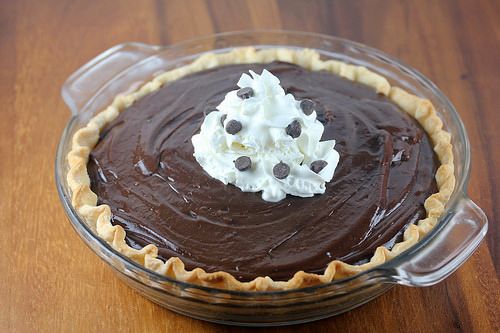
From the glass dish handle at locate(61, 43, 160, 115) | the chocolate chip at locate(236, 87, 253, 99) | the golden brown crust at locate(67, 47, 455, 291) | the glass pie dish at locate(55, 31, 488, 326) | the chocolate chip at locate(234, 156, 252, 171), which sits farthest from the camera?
the glass dish handle at locate(61, 43, 160, 115)

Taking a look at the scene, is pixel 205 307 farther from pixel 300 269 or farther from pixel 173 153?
pixel 173 153

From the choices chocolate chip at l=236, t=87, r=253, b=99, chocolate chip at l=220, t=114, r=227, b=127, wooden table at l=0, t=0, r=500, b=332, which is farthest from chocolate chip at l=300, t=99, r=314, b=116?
wooden table at l=0, t=0, r=500, b=332

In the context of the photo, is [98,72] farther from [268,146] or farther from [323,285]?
[323,285]

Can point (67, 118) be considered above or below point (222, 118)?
above

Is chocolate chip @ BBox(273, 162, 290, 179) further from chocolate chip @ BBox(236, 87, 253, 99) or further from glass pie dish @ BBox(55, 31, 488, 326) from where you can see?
glass pie dish @ BBox(55, 31, 488, 326)

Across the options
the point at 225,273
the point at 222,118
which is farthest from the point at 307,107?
the point at 225,273

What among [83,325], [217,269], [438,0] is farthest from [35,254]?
[438,0]
